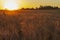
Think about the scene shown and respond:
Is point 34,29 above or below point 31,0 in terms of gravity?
below

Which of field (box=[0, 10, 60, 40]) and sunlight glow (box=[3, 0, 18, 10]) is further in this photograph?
sunlight glow (box=[3, 0, 18, 10])

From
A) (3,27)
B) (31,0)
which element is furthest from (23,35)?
(31,0)

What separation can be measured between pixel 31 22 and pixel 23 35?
4.1 inches

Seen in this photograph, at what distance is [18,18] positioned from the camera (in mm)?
965

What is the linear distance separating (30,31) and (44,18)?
5.5 inches

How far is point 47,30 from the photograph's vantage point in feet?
2.96

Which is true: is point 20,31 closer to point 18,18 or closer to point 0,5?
point 18,18

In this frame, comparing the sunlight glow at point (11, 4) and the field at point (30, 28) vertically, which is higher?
the sunlight glow at point (11, 4)

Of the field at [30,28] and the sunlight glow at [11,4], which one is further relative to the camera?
the sunlight glow at [11,4]

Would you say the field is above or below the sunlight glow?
below

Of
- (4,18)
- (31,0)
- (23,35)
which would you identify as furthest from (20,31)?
(31,0)

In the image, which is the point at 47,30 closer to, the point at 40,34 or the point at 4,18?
the point at 40,34

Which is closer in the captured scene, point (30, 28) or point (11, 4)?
point (30, 28)

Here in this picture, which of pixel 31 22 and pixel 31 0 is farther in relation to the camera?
pixel 31 0
